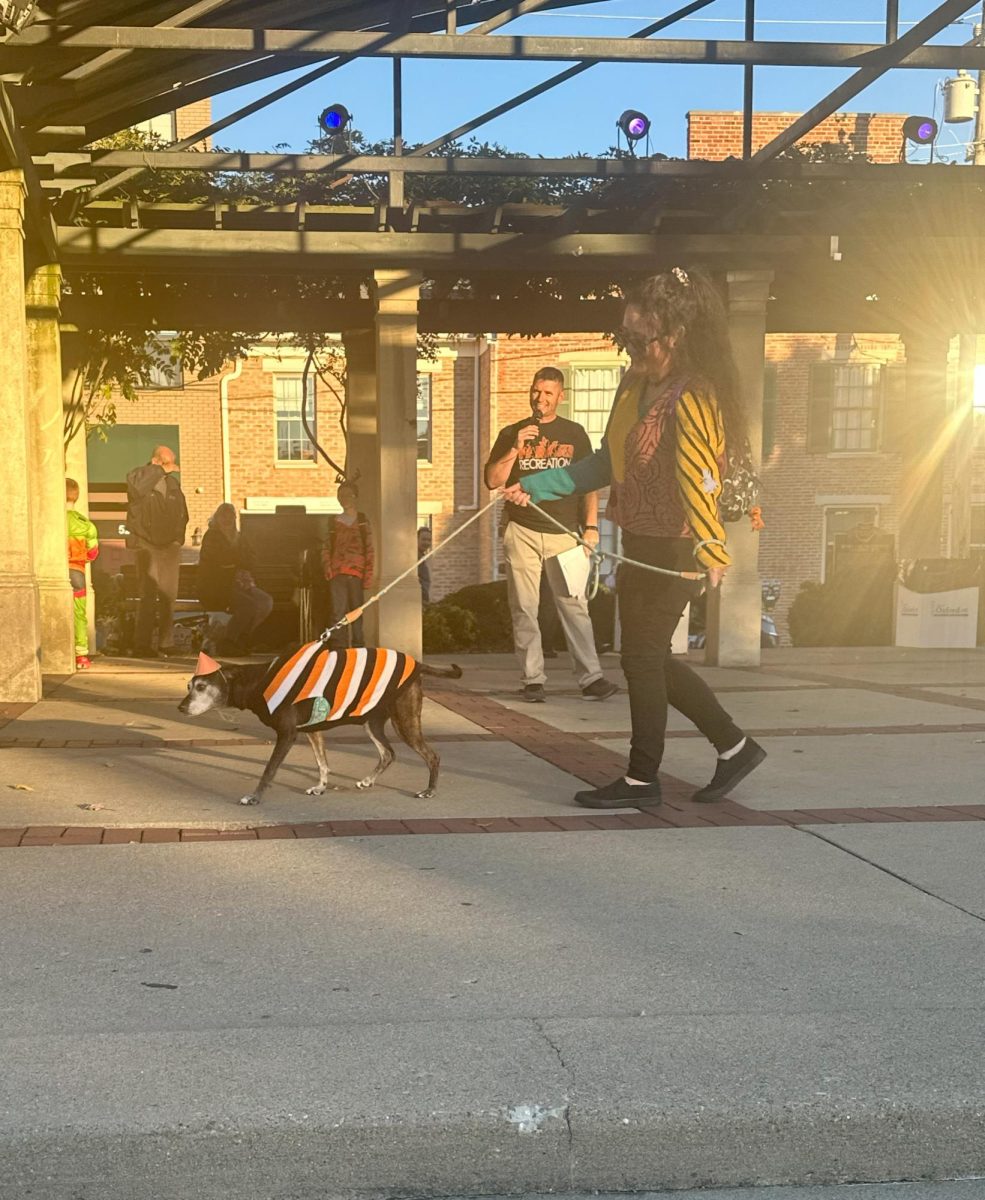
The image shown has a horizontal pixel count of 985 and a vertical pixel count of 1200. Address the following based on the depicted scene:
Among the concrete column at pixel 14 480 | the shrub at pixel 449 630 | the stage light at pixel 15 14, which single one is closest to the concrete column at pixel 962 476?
the shrub at pixel 449 630

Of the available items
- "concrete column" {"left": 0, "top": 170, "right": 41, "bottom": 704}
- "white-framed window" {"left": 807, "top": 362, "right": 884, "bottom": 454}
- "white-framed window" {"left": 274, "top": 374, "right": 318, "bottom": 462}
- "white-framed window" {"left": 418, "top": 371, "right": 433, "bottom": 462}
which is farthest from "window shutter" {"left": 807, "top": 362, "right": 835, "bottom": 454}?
"concrete column" {"left": 0, "top": 170, "right": 41, "bottom": 704}

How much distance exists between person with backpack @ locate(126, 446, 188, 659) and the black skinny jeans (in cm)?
951

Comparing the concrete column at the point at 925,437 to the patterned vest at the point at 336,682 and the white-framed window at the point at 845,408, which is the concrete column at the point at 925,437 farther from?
the white-framed window at the point at 845,408

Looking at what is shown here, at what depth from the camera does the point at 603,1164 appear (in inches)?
108

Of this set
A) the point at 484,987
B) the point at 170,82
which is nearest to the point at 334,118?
the point at 170,82

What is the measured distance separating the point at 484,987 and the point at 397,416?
9194mm

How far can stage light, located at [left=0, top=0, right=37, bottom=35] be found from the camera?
286 inches

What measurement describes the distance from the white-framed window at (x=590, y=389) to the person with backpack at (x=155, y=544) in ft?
66.4

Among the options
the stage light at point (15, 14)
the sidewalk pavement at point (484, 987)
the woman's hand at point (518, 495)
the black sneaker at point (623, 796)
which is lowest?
the black sneaker at point (623, 796)

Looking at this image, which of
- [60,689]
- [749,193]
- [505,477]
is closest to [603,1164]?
[505,477]

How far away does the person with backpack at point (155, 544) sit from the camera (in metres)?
14.5

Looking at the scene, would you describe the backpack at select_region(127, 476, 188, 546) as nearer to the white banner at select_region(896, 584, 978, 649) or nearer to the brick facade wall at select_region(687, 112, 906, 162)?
the white banner at select_region(896, 584, 978, 649)

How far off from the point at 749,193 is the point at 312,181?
425cm

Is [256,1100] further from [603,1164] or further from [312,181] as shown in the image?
Result: [312,181]
